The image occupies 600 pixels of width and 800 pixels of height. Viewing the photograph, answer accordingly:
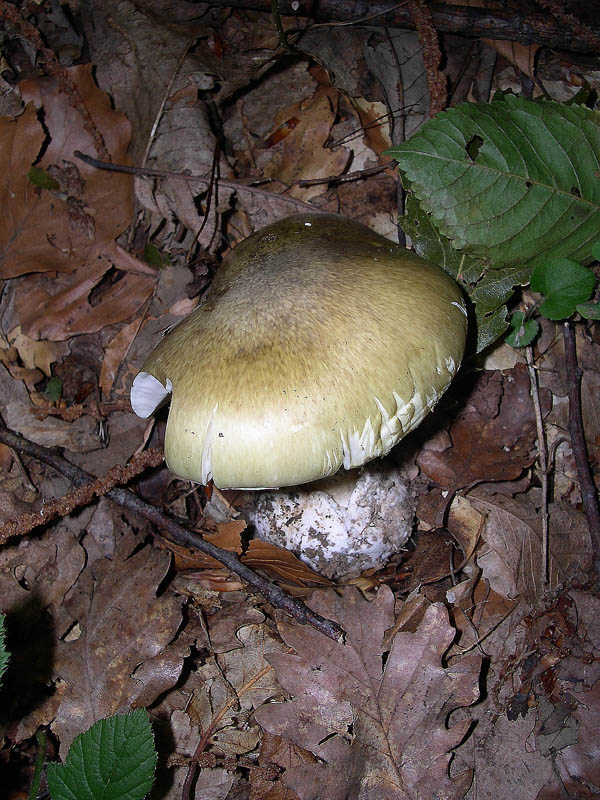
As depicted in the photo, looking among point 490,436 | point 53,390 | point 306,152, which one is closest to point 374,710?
point 490,436

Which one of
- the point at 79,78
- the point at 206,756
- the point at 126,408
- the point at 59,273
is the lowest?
the point at 206,756

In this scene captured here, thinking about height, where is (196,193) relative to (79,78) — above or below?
below

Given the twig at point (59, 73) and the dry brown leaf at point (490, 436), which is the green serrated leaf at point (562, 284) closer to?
the dry brown leaf at point (490, 436)

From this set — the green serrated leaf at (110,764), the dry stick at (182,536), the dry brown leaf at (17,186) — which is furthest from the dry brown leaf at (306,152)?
the green serrated leaf at (110,764)

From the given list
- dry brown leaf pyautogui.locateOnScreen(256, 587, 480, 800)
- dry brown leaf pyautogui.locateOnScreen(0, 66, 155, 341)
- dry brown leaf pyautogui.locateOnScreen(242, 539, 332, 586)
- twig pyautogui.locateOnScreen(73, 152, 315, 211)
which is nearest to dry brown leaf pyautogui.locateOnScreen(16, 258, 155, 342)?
dry brown leaf pyautogui.locateOnScreen(0, 66, 155, 341)

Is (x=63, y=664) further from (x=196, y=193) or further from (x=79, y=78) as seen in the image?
(x=79, y=78)

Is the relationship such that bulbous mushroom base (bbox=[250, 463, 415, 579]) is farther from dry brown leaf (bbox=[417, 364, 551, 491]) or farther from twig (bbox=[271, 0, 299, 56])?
twig (bbox=[271, 0, 299, 56])

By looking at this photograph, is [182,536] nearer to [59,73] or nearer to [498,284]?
[498,284]

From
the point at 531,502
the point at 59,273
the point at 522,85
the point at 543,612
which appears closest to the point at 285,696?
the point at 543,612
